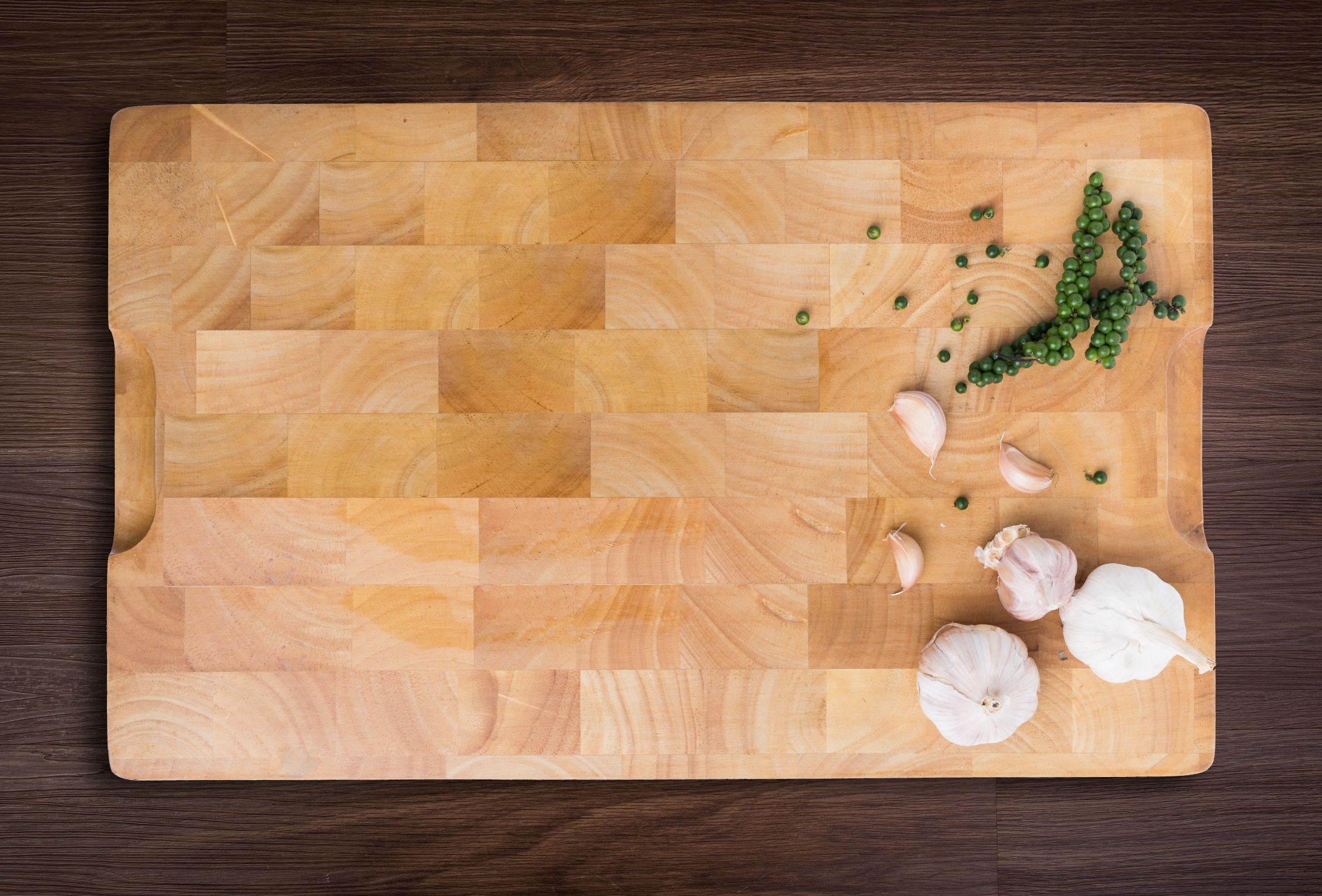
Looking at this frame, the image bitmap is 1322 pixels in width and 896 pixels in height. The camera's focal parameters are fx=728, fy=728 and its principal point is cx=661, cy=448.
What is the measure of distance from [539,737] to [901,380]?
4.39ft

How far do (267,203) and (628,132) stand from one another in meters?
0.97

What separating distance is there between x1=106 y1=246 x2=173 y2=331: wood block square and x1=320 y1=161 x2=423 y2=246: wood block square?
1.47 feet

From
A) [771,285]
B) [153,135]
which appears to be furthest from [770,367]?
[153,135]

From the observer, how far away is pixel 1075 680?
191cm

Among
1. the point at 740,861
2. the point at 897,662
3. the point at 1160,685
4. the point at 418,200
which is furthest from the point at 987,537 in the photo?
the point at 418,200

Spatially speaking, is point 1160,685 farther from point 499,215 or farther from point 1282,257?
point 499,215

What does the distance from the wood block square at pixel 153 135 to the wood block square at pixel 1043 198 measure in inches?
84.6

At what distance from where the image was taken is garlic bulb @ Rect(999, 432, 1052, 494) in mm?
1859

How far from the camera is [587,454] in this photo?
192cm

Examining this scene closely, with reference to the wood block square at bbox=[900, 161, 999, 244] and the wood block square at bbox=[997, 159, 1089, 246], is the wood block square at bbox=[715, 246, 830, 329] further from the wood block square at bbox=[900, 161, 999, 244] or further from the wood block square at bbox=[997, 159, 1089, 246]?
the wood block square at bbox=[997, 159, 1089, 246]

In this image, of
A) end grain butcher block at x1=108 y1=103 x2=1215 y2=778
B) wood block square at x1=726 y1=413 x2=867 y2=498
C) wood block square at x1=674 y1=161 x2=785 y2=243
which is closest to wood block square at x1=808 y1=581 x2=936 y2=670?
end grain butcher block at x1=108 y1=103 x2=1215 y2=778

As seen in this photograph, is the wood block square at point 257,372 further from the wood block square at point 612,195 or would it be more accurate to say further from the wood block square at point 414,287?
the wood block square at point 612,195

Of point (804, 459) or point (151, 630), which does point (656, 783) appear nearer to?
point (804, 459)

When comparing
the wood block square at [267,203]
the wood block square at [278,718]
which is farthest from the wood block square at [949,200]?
the wood block square at [278,718]
